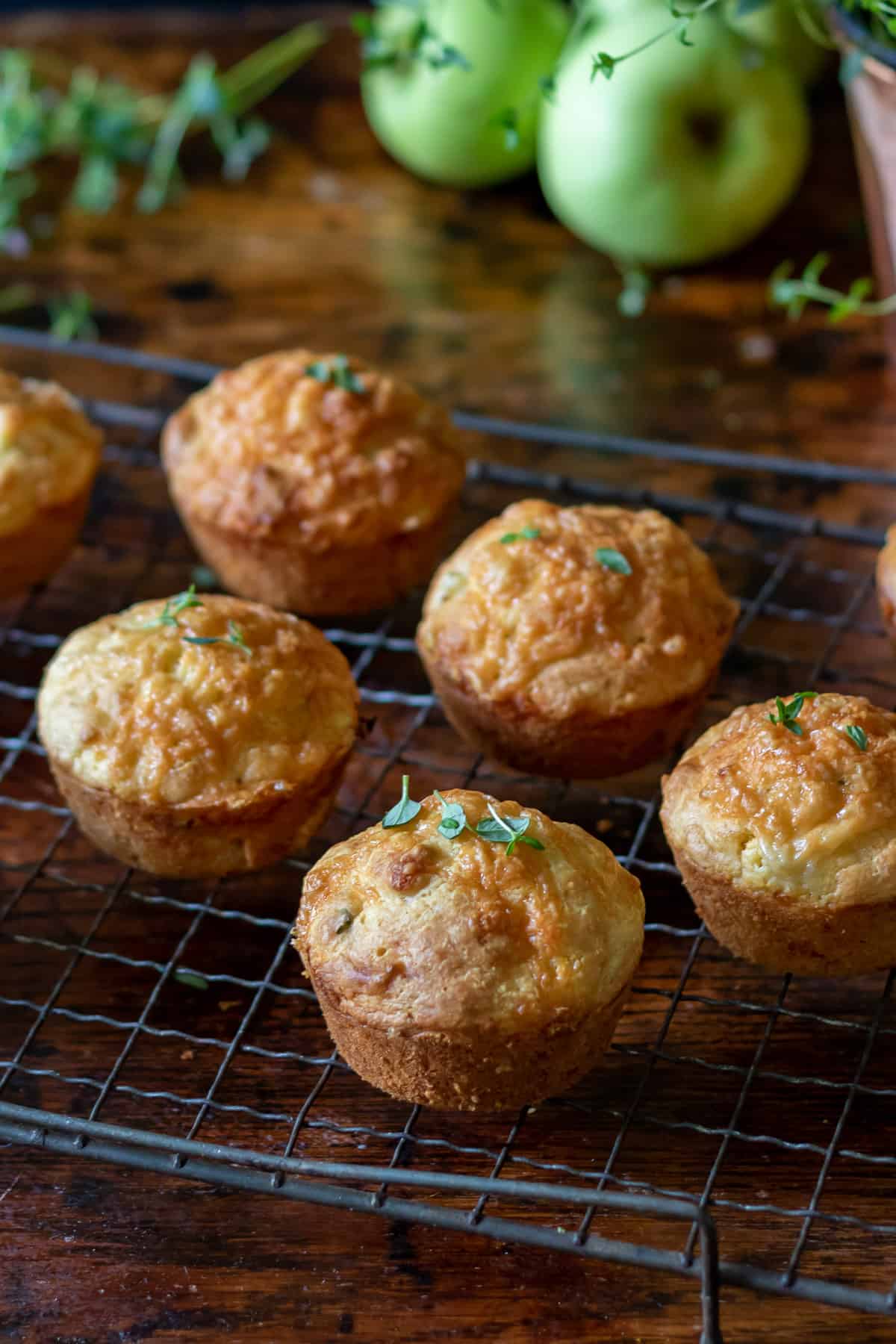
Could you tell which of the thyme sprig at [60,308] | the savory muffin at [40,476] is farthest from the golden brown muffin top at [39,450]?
the thyme sprig at [60,308]

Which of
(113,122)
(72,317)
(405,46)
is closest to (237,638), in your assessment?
(72,317)

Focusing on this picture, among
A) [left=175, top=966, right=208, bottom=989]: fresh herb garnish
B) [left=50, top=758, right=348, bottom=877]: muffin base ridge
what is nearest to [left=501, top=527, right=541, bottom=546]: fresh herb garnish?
[left=50, top=758, right=348, bottom=877]: muffin base ridge

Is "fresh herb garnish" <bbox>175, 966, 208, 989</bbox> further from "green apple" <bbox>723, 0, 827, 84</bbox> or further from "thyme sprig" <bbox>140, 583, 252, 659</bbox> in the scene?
"green apple" <bbox>723, 0, 827, 84</bbox>

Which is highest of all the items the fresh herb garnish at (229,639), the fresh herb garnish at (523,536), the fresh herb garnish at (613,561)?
the fresh herb garnish at (613,561)

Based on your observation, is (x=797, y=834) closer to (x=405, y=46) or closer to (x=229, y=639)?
(x=229, y=639)

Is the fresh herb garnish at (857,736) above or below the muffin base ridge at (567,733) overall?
above

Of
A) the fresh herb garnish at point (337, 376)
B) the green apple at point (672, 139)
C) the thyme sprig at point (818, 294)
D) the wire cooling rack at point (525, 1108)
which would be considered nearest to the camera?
the wire cooling rack at point (525, 1108)

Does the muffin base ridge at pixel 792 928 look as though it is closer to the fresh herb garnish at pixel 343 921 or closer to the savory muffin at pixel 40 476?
the fresh herb garnish at pixel 343 921
